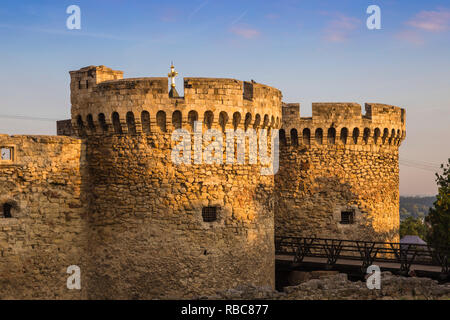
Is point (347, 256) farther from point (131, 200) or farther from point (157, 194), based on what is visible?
point (131, 200)

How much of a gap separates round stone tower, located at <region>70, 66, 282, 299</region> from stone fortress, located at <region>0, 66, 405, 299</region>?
3 centimetres

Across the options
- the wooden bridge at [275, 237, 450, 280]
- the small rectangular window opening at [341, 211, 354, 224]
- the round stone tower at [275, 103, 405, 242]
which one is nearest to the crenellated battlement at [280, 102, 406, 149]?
the round stone tower at [275, 103, 405, 242]

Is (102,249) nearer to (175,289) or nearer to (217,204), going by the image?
(175,289)

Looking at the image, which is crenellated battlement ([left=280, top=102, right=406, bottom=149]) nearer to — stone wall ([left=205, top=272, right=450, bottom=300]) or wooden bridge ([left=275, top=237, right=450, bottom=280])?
wooden bridge ([left=275, top=237, right=450, bottom=280])

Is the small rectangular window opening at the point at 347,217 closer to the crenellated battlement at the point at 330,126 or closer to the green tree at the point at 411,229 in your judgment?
the crenellated battlement at the point at 330,126

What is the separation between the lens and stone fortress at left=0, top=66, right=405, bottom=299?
52.9 ft

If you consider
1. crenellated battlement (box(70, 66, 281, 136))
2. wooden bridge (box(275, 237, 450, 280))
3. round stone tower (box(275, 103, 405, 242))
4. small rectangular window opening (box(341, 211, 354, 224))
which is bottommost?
wooden bridge (box(275, 237, 450, 280))

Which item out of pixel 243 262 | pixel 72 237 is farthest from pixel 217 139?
pixel 72 237

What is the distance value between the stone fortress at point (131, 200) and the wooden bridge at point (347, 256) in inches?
132

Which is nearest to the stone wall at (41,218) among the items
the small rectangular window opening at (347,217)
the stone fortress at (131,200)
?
the stone fortress at (131,200)

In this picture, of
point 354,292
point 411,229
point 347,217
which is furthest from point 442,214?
point 411,229

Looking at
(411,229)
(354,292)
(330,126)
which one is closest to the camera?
(354,292)

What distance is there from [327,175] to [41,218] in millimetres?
10930

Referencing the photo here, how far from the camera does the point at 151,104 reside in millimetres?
16156
